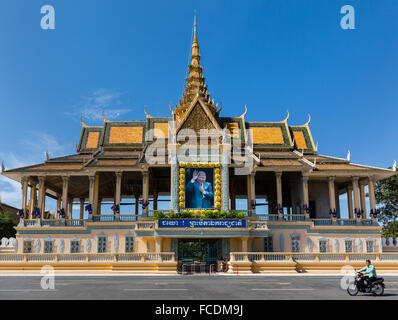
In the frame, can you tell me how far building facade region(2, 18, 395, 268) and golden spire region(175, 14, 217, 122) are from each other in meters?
2.04

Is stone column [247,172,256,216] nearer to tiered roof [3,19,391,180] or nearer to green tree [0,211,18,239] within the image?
tiered roof [3,19,391,180]

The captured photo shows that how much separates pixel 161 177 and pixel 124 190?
22.4ft

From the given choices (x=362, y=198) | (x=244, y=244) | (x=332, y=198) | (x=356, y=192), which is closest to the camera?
(x=244, y=244)

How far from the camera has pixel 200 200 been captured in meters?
35.3

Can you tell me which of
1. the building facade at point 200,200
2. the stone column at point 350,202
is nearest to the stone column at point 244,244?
the building facade at point 200,200

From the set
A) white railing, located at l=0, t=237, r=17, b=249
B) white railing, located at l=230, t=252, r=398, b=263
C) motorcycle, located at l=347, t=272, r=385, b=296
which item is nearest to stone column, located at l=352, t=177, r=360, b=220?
white railing, located at l=230, t=252, r=398, b=263

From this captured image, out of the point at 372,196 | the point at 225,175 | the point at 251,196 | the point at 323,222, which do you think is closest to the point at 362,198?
the point at 372,196

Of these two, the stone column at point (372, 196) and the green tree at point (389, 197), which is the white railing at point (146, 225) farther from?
the green tree at point (389, 197)

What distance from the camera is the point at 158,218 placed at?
31.3 meters

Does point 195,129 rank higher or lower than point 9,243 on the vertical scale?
higher

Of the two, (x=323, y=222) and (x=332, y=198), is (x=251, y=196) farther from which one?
(x=332, y=198)

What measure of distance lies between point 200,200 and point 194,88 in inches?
652

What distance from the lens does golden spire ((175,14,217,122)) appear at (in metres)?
45.2

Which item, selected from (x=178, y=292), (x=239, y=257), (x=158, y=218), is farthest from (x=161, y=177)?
(x=178, y=292)
